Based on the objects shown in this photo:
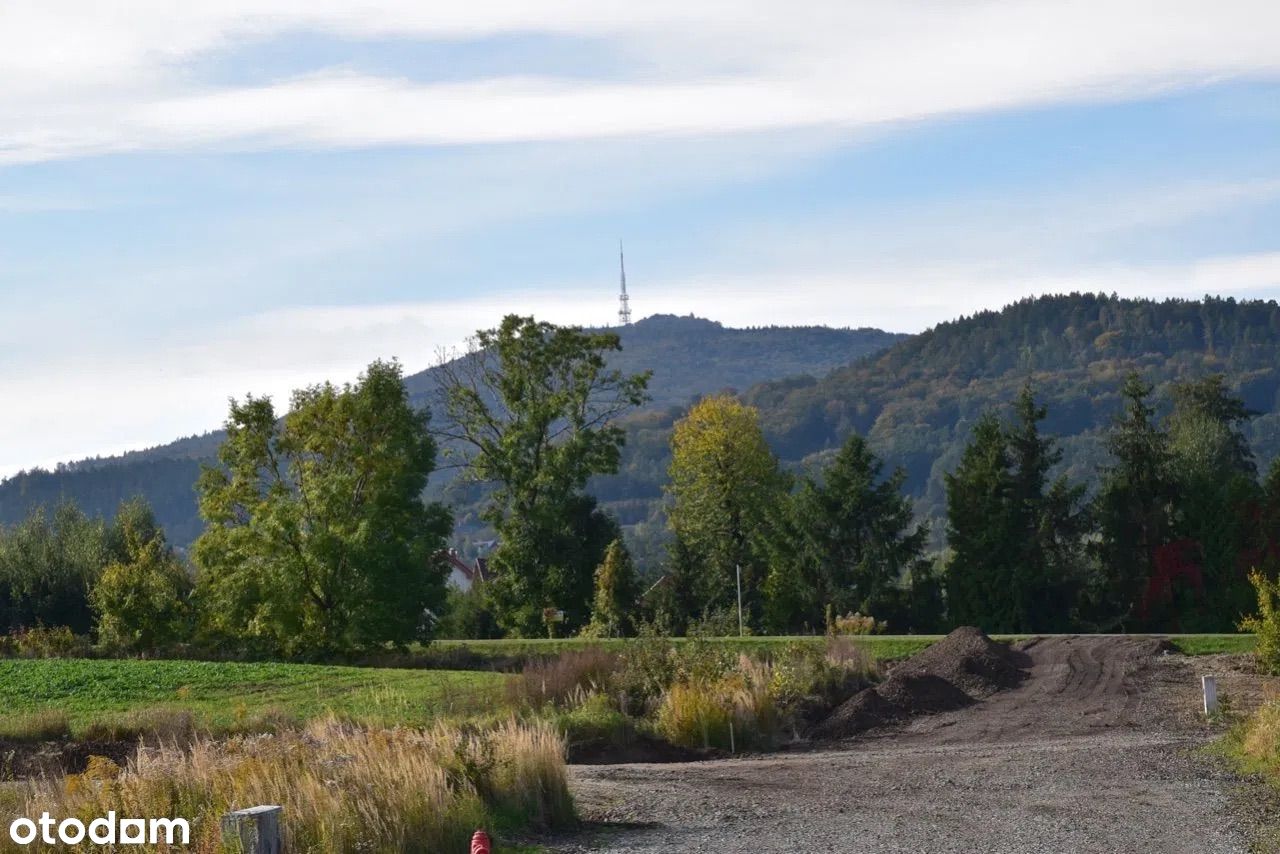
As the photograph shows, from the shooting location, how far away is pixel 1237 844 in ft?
37.8

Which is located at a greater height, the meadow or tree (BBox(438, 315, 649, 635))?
tree (BBox(438, 315, 649, 635))

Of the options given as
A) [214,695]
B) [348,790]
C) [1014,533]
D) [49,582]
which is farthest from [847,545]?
[348,790]

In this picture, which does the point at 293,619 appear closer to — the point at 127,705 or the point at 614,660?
the point at 127,705

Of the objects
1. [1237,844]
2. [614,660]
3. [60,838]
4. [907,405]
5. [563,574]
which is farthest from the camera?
[907,405]

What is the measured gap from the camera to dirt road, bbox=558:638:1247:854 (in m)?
11.8

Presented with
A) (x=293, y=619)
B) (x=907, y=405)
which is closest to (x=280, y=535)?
(x=293, y=619)

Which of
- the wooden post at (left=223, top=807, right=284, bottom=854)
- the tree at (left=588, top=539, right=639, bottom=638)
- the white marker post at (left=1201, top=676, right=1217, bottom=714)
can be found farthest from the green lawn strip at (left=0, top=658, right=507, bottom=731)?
the tree at (left=588, top=539, right=639, bottom=638)

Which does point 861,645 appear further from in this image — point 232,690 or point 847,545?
point 847,545

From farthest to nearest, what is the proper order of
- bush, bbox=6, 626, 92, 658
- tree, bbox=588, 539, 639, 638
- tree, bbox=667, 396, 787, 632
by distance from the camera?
tree, bbox=667, 396, 787, 632
tree, bbox=588, 539, 639, 638
bush, bbox=6, 626, 92, 658

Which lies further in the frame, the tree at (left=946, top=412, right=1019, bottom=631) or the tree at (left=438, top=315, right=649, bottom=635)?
the tree at (left=438, top=315, right=649, bottom=635)

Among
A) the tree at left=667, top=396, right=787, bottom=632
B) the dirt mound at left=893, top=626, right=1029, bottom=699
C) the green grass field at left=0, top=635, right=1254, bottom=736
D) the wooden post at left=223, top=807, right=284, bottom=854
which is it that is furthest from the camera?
the tree at left=667, top=396, right=787, bottom=632

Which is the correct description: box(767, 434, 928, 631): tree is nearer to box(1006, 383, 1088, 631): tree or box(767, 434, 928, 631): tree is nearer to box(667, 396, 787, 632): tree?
box(667, 396, 787, 632): tree

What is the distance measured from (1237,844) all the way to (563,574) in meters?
38.1

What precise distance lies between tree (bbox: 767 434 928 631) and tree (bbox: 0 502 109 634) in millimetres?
A: 20863
